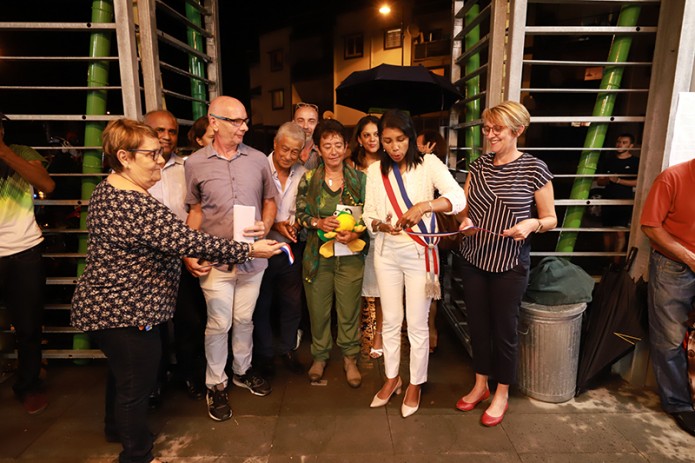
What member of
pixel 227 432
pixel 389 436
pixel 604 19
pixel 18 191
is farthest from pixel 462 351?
pixel 604 19

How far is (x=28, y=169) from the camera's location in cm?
272

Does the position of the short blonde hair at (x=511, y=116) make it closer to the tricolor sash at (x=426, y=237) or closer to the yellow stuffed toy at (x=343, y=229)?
the tricolor sash at (x=426, y=237)

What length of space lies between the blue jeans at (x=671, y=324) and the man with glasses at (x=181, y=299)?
315 centimetres

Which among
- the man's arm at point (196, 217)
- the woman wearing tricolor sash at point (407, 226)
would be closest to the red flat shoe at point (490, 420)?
the woman wearing tricolor sash at point (407, 226)

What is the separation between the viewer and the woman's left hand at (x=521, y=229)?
239cm

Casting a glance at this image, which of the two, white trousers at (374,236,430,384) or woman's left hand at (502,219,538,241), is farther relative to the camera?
white trousers at (374,236,430,384)

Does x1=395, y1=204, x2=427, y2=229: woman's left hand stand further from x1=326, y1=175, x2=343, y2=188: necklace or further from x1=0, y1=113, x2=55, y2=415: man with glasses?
x1=0, y1=113, x2=55, y2=415: man with glasses

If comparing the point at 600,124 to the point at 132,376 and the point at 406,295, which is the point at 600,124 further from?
the point at 132,376

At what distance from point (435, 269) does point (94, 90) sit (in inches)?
111

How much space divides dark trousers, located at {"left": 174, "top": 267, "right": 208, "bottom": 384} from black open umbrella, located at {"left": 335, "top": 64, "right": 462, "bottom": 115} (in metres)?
2.48

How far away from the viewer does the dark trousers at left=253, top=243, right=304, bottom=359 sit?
3.26m

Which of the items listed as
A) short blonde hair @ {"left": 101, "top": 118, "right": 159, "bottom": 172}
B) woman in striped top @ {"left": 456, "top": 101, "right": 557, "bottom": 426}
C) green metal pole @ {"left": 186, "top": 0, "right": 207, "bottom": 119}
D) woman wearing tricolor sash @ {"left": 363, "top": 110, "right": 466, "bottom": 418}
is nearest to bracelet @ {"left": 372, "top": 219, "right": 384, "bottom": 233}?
woman wearing tricolor sash @ {"left": 363, "top": 110, "right": 466, "bottom": 418}

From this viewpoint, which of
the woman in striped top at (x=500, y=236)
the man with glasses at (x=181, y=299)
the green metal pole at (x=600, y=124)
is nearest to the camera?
the woman in striped top at (x=500, y=236)

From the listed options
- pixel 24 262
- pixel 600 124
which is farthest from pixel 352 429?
pixel 600 124
